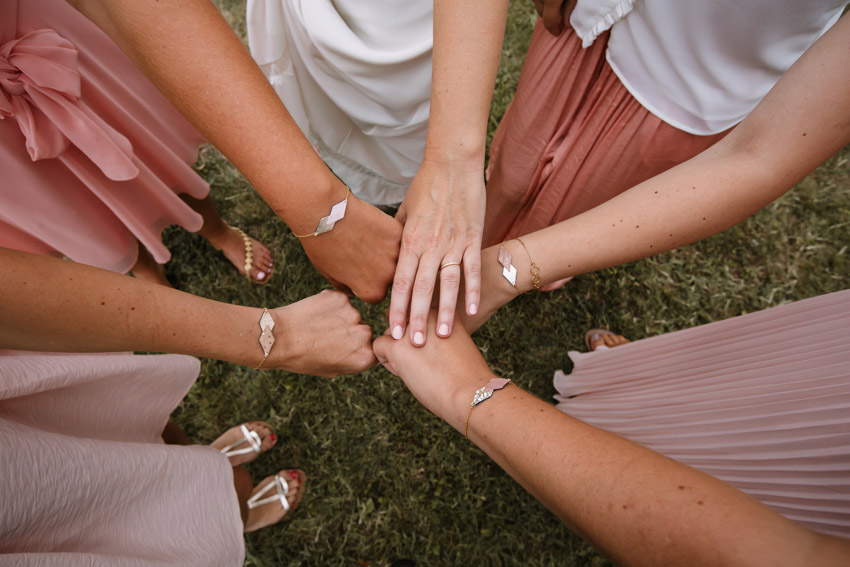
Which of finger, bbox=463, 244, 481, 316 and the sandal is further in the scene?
the sandal

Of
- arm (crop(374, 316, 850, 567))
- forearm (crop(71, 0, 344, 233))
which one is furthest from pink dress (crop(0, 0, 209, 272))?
arm (crop(374, 316, 850, 567))

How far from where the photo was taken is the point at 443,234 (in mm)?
1289

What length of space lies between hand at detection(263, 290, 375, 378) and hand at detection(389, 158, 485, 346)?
0.59ft

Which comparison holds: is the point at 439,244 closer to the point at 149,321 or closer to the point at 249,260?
the point at 149,321

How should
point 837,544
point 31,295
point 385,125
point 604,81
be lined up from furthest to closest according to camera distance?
1. point 385,125
2. point 604,81
3. point 31,295
4. point 837,544

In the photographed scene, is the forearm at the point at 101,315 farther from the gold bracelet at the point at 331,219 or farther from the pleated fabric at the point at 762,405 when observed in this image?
the pleated fabric at the point at 762,405

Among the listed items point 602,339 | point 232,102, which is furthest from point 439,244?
point 602,339

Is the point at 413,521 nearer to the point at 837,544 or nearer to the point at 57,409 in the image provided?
the point at 57,409

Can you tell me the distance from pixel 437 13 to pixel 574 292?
1.39 m

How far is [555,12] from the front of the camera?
4.01 ft

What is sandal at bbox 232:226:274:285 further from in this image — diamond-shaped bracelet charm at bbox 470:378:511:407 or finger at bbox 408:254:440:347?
diamond-shaped bracelet charm at bbox 470:378:511:407

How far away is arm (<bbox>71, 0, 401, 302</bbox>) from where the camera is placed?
1.03 meters

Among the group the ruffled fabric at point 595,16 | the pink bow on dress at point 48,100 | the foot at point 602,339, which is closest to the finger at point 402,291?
the ruffled fabric at point 595,16

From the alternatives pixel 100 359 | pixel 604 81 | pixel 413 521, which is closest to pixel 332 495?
pixel 413 521
